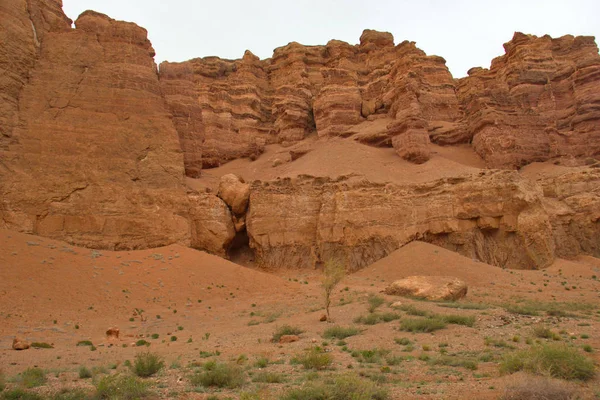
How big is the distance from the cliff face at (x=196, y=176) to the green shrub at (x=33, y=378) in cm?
1604

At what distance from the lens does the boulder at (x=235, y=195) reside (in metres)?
32.1

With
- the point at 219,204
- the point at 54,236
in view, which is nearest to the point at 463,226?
the point at 219,204

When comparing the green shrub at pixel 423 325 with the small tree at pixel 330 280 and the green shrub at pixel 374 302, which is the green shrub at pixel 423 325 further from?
the small tree at pixel 330 280

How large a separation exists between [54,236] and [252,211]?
1204 centimetres

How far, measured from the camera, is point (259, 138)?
165 feet

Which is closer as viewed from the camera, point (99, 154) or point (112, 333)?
point (112, 333)

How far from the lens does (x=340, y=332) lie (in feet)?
48.2

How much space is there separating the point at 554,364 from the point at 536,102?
46.5m

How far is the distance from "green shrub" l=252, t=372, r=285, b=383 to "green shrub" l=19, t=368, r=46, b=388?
4.36 metres

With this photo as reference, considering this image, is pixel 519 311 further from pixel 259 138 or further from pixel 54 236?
pixel 259 138

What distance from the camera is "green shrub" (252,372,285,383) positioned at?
934cm

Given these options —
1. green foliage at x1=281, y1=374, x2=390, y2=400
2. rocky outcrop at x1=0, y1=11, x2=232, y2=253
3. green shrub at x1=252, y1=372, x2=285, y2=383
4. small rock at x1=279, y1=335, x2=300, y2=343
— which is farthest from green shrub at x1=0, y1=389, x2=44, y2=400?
rocky outcrop at x1=0, y1=11, x2=232, y2=253

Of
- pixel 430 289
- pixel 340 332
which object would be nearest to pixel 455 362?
pixel 340 332

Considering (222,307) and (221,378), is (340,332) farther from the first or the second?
(222,307)
